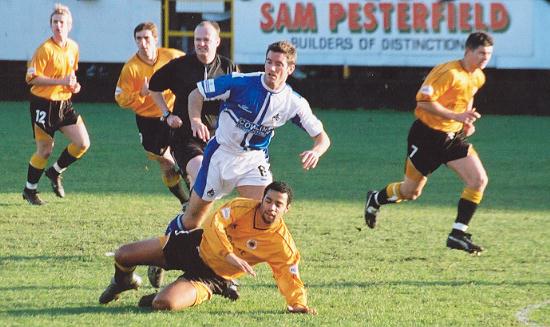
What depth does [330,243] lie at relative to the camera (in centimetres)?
1085

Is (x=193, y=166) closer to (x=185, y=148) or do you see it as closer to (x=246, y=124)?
(x=185, y=148)

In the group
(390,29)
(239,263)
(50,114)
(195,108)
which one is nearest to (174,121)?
(195,108)

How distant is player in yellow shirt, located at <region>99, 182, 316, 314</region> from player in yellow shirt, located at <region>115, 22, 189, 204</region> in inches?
166

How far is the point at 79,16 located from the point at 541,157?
13063mm

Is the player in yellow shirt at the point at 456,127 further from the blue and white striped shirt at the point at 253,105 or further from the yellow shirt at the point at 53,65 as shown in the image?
the yellow shirt at the point at 53,65

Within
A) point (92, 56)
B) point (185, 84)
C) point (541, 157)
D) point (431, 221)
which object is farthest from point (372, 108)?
point (185, 84)

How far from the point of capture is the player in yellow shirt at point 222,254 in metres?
7.79

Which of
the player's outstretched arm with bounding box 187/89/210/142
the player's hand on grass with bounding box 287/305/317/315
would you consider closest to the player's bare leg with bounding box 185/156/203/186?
the player's outstretched arm with bounding box 187/89/210/142

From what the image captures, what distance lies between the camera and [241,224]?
7.96 meters

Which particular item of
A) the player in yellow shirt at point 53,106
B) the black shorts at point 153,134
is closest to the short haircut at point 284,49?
the black shorts at point 153,134

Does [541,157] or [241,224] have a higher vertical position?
[241,224]

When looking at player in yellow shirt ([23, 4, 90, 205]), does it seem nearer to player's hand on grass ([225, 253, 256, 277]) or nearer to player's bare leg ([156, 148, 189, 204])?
player's bare leg ([156, 148, 189, 204])

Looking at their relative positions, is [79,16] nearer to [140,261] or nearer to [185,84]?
[185,84]

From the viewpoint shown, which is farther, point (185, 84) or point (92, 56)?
point (92, 56)
